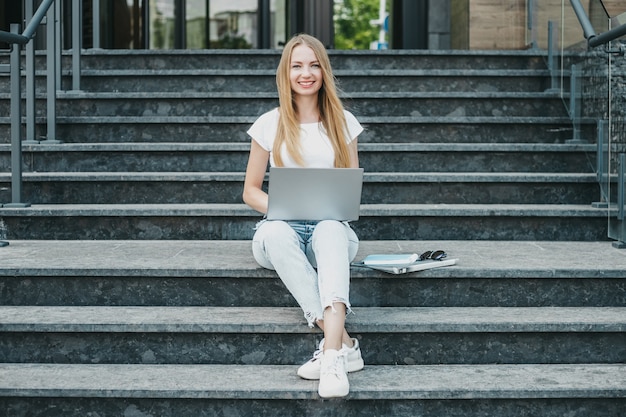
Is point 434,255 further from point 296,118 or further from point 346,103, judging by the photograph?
point 346,103

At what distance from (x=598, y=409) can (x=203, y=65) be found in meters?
3.58

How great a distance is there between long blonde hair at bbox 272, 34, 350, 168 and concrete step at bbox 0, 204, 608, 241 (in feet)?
2.10

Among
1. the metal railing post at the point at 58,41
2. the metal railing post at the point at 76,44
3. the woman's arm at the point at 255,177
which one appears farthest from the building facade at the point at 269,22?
the woman's arm at the point at 255,177

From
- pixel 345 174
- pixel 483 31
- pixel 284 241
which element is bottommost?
pixel 284 241

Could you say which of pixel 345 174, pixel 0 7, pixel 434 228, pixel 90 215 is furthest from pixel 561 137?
pixel 0 7

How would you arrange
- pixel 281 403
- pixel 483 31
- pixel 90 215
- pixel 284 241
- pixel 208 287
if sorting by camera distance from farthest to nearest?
pixel 483 31 → pixel 90 215 → pixel 208 287 → pixel 284 241 → pixel 281 403

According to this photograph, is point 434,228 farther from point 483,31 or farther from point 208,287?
point 483,31

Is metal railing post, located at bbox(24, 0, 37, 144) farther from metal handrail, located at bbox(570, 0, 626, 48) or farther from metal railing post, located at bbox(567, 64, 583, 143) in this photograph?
metal railing post, located at bbox(567, 64, 583, 143)

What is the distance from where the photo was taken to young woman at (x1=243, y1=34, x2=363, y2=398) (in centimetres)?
261

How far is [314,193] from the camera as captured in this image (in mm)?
2830

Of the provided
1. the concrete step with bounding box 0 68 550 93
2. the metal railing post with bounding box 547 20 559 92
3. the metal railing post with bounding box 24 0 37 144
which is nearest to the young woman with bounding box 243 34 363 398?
the metal railing post with bounding box 24 0 37 144

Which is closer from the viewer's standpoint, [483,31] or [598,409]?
[598,409]

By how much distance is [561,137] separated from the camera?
14.8 feet

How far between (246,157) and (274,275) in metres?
1.34
